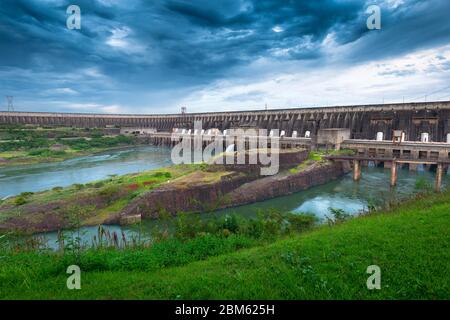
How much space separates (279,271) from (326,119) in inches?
1639

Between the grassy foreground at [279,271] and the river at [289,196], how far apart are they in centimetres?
682

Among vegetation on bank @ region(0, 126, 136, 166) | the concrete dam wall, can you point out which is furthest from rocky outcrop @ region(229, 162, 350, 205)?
vegetation on bank @ region(0, 126, 136, 166)

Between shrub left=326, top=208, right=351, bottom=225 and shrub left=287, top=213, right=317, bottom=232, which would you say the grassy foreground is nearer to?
shrub left=326, top=208, right=351, bottom=225

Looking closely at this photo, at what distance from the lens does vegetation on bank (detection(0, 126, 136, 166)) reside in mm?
41562

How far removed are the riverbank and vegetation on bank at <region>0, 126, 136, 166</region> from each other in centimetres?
2655

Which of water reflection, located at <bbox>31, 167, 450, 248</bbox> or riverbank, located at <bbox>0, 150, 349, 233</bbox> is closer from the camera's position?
riverbank, located at <bbox>0, 150, 349, 233</bbox>

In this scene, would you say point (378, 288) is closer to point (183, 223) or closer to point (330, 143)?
point (183, 223)

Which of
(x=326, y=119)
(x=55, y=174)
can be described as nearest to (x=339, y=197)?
(x=326, y=119)

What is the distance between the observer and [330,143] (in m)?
33.8

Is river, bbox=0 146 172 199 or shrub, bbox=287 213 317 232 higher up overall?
shrub, bbox=287 213 317 232

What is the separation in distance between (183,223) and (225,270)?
4.92m

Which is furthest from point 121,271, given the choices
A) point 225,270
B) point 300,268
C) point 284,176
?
point 284,176

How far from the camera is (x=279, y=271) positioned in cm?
526

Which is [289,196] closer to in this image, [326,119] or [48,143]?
[326,119]
